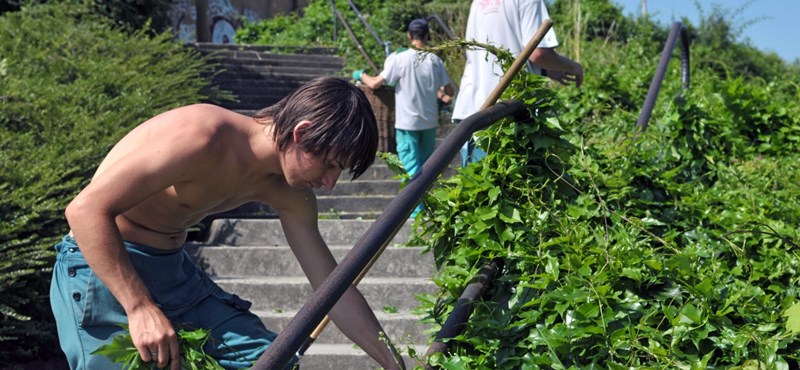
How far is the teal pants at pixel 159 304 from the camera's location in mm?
2693

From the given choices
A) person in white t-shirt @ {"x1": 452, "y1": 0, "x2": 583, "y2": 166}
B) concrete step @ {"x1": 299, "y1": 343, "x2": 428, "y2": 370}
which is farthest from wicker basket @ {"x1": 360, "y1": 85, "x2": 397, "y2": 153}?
person in white t-shirt @ {"x1": 452, "y1": 0, "x2": 583, "y2": 166}

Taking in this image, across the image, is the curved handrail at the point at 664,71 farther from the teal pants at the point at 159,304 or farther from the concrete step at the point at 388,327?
the teal pants at the point at 159,304

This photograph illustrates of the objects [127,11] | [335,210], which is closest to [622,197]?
[335,210]

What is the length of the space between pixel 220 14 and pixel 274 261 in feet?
51.4

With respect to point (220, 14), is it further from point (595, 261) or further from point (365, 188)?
point (595, 261)

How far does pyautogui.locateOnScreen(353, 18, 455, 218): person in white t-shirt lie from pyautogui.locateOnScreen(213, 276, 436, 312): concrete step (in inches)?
58.5

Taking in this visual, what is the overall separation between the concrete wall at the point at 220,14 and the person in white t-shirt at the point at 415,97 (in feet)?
37.9

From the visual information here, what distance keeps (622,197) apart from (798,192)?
172 centimetres

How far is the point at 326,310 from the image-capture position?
2.39m

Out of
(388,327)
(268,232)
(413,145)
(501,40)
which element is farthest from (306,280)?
(501,40)

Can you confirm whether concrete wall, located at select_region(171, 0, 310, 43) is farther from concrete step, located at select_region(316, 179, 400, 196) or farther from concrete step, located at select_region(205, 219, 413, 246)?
concrete step, located at select_region(205, 219, 413, 246)

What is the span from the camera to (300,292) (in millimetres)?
6250

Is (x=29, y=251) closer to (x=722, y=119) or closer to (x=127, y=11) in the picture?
(x=722, y=119)

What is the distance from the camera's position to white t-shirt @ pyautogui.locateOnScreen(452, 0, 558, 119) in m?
4.79
